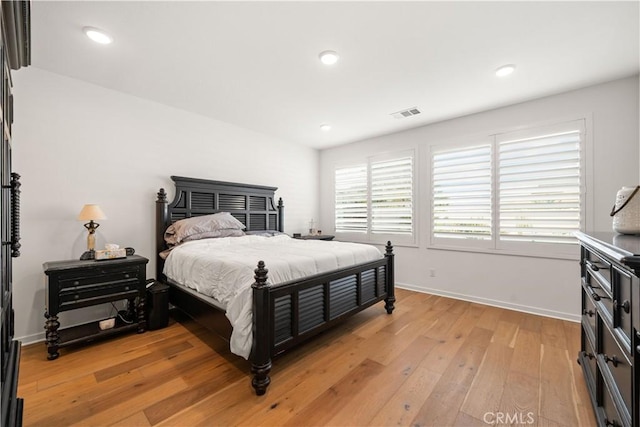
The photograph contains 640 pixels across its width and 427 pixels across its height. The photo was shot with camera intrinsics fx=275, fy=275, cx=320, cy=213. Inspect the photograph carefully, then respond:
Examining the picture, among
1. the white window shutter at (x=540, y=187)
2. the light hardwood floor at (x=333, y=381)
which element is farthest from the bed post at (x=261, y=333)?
the white window shutter at (x=540, y=187)

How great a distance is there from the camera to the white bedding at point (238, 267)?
77.9 inches

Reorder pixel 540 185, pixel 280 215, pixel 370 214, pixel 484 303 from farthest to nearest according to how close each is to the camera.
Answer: pixel 370 214, pixel 280 215, pixel 484 303, pixel 540 185

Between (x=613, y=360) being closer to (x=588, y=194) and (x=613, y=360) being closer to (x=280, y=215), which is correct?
(x=588, y=194)

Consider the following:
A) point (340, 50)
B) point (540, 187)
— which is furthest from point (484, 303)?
point (340, 50)

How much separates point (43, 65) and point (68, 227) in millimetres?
1551

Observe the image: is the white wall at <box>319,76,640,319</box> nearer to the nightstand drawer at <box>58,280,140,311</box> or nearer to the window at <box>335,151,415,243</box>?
the window at <box>335,151,415,243</box>

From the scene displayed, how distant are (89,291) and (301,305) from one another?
1988mm

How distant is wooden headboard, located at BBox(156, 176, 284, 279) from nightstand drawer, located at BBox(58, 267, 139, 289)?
602mm

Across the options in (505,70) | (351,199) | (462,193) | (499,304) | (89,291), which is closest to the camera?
(89,291)

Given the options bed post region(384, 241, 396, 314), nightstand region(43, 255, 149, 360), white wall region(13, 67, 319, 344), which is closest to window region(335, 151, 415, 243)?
bed post region(384, 241, 396, 314)

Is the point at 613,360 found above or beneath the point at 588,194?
beneath

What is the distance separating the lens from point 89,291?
2527 millimetres

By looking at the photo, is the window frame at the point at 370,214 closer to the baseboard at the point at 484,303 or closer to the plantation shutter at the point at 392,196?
the plantation shutter at the point at 392,196

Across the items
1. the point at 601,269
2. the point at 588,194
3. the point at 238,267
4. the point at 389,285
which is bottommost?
the point at 389,285
